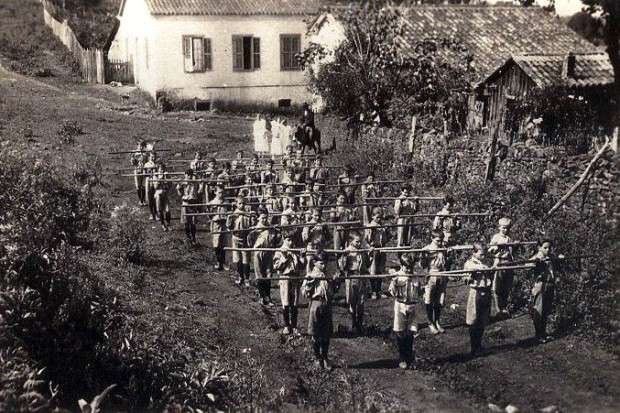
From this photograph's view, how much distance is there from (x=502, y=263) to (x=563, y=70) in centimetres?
1067

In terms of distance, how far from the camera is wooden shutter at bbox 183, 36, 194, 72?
27547 mm

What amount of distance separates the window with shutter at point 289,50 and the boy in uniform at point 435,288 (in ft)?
62.3

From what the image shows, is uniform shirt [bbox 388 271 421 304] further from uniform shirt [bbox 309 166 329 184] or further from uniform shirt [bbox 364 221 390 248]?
uniform shirt [bbox 309 166 329 184]

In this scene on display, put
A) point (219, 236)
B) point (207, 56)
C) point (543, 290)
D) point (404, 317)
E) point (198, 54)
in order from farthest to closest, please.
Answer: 1. point (207, 56)
2. point (198, 54)
3. point (219, 236)
4. point (543, 290)
5. point (404, 317)

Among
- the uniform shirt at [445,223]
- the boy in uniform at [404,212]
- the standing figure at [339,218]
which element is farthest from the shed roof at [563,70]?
the standing figure at [339,218]

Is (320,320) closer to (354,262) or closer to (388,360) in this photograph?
(388,360)

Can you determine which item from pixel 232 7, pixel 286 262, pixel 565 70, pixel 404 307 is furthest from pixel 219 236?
pixel 232 7

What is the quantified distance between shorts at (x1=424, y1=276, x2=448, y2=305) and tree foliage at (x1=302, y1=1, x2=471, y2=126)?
30.2ft

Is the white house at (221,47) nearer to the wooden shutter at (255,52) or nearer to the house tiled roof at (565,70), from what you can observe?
the wooden shutter at (255,52)

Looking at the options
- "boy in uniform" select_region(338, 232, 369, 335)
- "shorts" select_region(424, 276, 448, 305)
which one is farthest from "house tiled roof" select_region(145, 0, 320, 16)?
"shorts" select_region(424, 276, 448, 305)

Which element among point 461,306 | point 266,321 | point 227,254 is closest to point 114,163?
point 227,254

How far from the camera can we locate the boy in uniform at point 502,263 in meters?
11.9

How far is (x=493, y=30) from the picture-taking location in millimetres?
28078

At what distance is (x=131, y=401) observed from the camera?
360 inches
